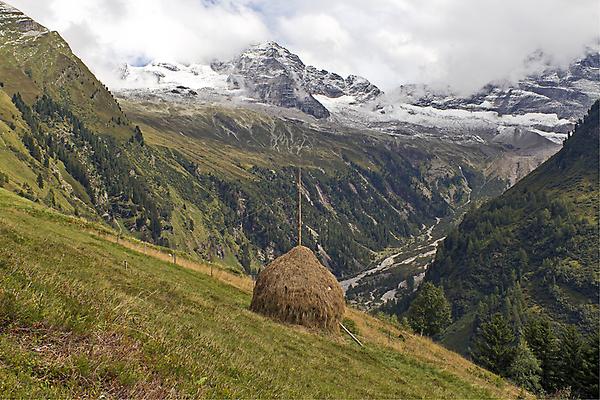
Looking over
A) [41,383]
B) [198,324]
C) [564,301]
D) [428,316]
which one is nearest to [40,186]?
[428,316]

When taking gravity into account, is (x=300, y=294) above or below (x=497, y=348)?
above

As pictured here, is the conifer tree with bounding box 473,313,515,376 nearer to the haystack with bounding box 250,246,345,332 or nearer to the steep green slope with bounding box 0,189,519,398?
the haystack with bounding box 250,246,345,332

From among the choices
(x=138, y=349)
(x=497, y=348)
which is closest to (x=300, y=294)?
(x=138, y=349)

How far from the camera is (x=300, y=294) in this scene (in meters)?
28.5

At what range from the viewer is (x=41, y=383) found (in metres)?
6.41

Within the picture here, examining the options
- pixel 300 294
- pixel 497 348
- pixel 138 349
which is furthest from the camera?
pixel 497 348

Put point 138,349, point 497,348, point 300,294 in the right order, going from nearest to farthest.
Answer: point 138,349 < point 300,294 < point 497,348

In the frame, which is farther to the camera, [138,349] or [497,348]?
[497,348]

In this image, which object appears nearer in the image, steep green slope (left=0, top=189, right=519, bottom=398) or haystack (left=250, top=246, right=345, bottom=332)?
steep green slope (left=0, top=189, right=519, bottom=398)

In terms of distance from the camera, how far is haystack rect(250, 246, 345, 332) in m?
28.3

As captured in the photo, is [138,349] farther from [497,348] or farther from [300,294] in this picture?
[497,348]

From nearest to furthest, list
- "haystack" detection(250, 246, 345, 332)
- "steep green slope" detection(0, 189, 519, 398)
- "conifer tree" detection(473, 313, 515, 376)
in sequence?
"steep green slope" detection(0, 189, 519, 398) → "haystack" detection(250, 246, 345, 332) → "conifer tree" detection(473, 313, 515, 376)

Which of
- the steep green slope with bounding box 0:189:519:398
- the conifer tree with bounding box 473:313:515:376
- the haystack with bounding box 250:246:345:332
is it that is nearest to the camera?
the steep green slope with bounding box 0:189:519:398

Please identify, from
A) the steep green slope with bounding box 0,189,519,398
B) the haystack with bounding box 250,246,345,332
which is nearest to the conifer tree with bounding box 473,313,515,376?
the haystack with bounding box 250,246,345,332
